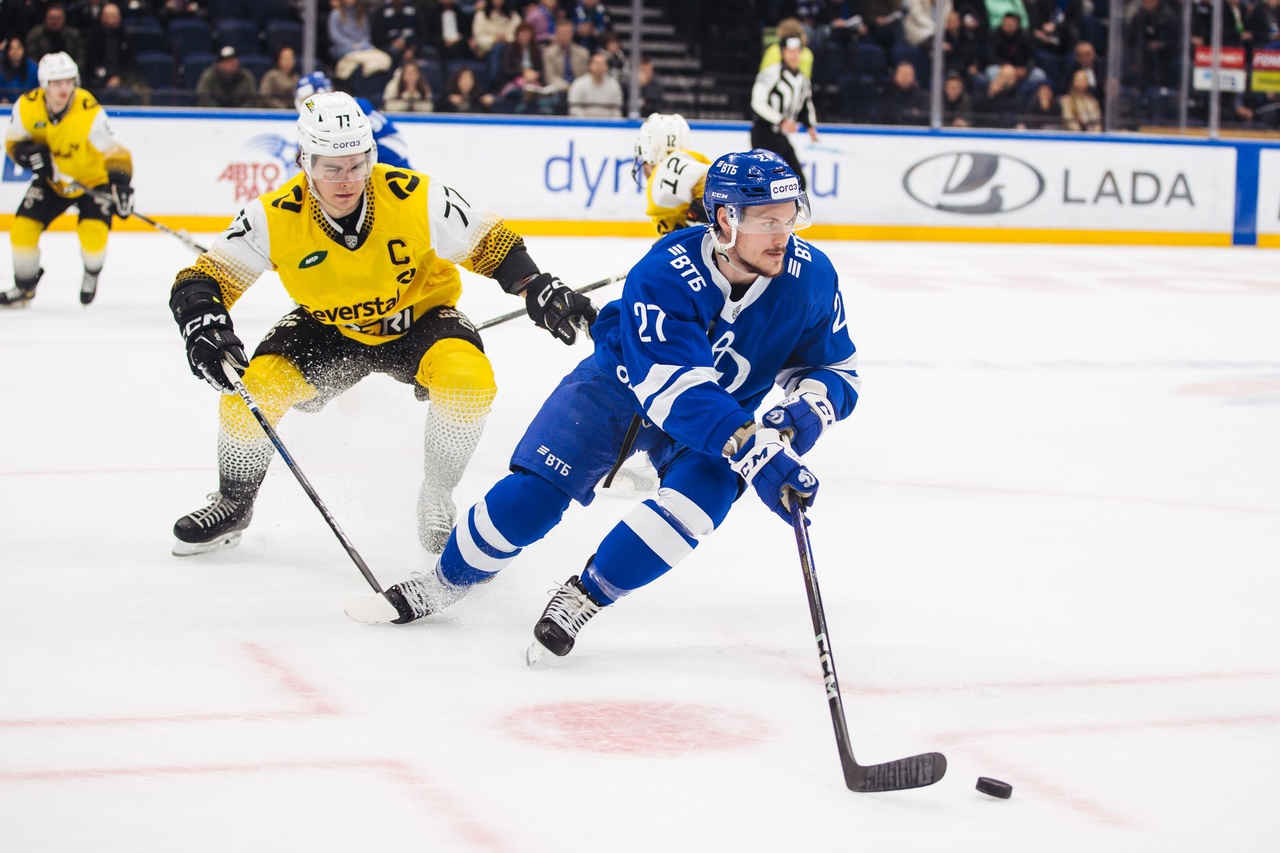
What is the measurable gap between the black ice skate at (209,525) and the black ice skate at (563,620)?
1023mm

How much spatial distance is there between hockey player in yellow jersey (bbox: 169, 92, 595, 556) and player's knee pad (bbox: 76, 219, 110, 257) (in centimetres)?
416

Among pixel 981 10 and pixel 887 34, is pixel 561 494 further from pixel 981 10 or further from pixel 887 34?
pixel 981 10

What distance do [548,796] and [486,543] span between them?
73cm

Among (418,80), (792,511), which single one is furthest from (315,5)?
(792,511)

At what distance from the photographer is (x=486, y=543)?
2773mm

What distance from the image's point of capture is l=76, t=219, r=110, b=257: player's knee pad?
725 cm

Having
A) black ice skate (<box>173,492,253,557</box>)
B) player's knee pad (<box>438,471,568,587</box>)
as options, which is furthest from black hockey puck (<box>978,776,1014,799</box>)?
black ice skate (<box>173,492,253,557</box>)

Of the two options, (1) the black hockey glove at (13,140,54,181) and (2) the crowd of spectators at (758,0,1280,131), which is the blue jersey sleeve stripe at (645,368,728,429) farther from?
(2) the crowd of spectators at (758,0,1280,131)

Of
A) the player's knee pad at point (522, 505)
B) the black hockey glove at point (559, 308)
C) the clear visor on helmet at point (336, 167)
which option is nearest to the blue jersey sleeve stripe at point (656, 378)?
the player's knee pad at point (522, 505)

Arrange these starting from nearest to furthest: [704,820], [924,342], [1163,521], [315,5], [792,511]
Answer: [704,820] < [792,511] < [1163,521] < [924,342] < [315,5]

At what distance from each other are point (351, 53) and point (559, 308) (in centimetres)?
774

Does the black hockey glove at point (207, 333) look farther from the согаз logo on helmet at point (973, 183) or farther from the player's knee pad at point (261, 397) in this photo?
the согаз logo on helmet at point (973, 183)

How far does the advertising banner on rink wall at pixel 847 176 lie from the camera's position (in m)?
10.1

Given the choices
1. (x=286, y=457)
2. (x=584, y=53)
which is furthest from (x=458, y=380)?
(x=584, y=53)
